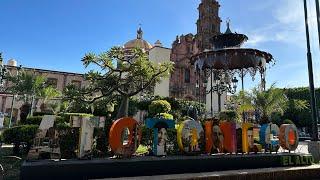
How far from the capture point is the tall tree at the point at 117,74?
482 inches

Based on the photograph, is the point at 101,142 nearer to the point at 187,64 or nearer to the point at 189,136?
the point at 189,136

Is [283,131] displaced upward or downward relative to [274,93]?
downward

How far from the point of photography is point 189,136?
970 cm

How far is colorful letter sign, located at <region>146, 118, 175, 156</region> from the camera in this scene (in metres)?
9.24

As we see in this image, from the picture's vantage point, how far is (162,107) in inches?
692

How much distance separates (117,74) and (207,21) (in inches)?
1545

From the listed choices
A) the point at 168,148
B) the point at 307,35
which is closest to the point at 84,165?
the point at 168,148

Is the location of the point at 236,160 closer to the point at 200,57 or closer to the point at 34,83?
the point at 200,57

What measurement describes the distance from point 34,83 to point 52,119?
3205 centimetres

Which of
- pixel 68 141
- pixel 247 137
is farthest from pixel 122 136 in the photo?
pixel 247 137

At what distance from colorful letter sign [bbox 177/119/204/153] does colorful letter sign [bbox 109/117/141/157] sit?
1400 mm

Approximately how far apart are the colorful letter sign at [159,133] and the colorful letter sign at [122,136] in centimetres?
62

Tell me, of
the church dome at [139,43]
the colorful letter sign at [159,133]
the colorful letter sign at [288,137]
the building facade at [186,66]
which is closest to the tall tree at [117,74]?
the colorful letter sign at [159,133]

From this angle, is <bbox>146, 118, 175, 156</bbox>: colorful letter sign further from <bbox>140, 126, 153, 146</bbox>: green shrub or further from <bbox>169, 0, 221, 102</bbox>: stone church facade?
<bbox>169, 0, 221, 102</bbox>: stone church facade
